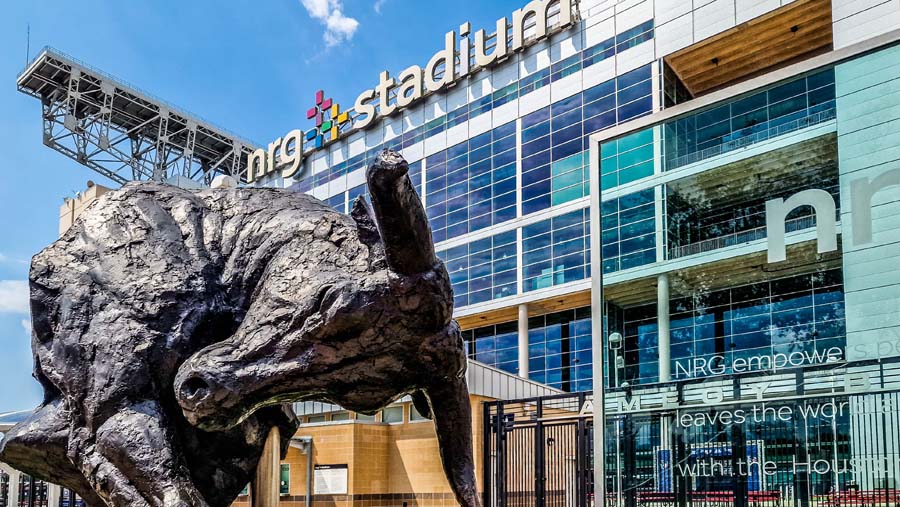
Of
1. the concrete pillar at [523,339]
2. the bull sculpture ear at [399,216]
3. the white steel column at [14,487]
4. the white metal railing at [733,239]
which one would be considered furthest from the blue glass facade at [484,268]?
the bull sculpture ear at [399,216]

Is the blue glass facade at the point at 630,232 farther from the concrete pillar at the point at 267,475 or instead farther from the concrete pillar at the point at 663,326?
the concrete pillar at the point at 267,475

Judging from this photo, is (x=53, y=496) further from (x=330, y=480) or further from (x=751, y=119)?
(x=330, y=480)

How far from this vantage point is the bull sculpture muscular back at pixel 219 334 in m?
3.43

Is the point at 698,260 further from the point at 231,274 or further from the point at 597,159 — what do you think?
the point at 231,274

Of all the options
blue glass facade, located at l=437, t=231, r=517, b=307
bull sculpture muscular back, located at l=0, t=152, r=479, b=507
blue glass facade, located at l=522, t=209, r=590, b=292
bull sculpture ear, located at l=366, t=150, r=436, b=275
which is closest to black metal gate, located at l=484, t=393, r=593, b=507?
bull sculpture muscular back, located at l=0, t=152, r=479, b=507

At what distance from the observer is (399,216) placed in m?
3.20

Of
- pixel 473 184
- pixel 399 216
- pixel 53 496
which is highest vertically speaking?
pixel 473 184

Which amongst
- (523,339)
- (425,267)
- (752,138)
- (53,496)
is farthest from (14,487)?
(523,339)

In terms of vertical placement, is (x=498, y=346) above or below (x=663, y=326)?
above

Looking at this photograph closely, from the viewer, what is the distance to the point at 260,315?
3.61 meters

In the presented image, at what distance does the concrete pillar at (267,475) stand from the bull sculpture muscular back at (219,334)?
0.06m

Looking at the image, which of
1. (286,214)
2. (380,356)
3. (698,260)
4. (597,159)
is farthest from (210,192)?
(597,159)

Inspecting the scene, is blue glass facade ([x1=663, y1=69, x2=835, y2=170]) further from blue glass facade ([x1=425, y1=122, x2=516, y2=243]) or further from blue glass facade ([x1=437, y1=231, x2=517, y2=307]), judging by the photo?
blue glass facade ([x1=425, y1=122, x2=516, y2=243])

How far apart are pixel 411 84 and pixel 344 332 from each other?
142 ft
